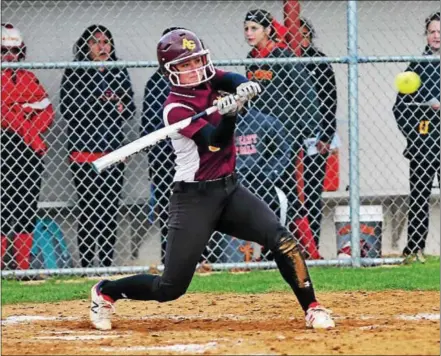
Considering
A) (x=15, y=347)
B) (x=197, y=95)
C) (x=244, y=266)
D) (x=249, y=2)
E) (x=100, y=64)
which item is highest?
(x=249, y=2)

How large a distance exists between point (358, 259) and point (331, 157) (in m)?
1.43

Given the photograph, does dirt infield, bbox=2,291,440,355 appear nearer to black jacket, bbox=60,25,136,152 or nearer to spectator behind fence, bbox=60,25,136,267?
spectator behind fence, bbox=60,25,136,267

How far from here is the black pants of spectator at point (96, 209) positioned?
9742 millimetres

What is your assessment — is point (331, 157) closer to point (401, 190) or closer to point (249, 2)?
point (401, 190)

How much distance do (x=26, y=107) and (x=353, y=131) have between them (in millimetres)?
2812

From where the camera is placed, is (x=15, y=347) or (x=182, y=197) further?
(x=182, y=197)

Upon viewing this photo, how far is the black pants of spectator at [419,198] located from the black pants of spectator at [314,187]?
0.82 meters

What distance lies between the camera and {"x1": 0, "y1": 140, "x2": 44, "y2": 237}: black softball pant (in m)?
9.54

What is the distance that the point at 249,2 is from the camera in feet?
35.3

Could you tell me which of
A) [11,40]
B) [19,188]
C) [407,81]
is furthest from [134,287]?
[11,40]

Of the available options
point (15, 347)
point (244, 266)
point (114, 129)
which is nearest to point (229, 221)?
point (15, 347)

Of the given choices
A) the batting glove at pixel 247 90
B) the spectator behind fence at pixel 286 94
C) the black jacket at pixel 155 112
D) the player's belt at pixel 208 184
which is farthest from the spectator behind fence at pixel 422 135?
the batting glove at pixel 247 90

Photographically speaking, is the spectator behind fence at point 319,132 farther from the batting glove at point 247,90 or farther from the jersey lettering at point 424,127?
the batting glove at point 247,90

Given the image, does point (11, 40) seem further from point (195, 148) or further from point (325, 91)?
point (195, 148)
